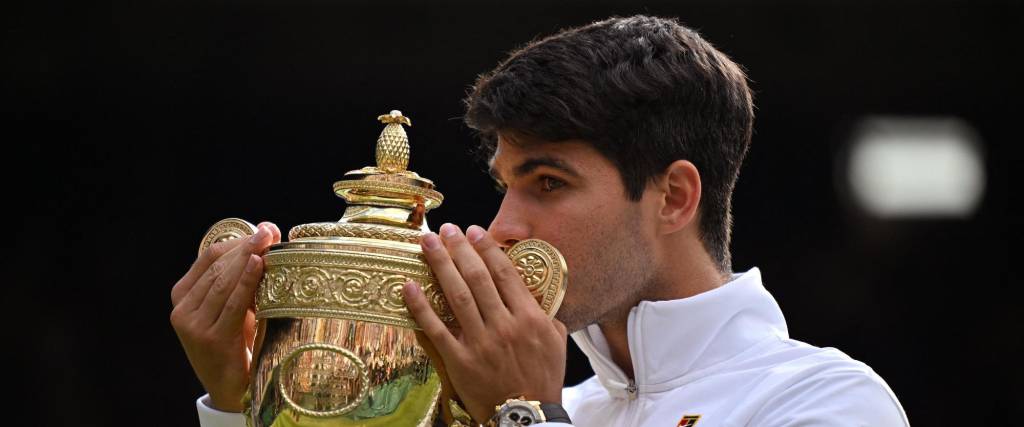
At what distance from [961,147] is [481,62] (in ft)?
8.17

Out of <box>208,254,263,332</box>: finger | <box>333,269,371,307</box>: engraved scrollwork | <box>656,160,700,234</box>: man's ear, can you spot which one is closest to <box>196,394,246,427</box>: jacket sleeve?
<box>208,254,263,332</box>: finger

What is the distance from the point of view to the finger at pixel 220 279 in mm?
2498

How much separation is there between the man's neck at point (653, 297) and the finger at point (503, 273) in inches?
18.4

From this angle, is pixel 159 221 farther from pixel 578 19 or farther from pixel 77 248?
pixel 578 19

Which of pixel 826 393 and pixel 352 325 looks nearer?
pixel 352 325

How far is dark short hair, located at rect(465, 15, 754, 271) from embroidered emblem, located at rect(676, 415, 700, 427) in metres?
0.46

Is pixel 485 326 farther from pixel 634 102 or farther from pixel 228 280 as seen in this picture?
pixel 634 102

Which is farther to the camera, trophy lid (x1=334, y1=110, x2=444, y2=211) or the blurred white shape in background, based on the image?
the blurred white shape in background

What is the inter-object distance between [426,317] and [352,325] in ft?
0.41

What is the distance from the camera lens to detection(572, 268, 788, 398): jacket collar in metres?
2.79

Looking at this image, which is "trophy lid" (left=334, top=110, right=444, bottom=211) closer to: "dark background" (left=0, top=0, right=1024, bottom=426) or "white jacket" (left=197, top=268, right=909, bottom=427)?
"white jacket" (left=197, top=268, right=909, bottom=427)

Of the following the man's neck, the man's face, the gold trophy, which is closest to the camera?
the gold trophy

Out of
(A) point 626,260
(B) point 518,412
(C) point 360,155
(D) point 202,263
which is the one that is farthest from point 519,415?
(C) point 360,155

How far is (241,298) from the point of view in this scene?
2.52 metres
